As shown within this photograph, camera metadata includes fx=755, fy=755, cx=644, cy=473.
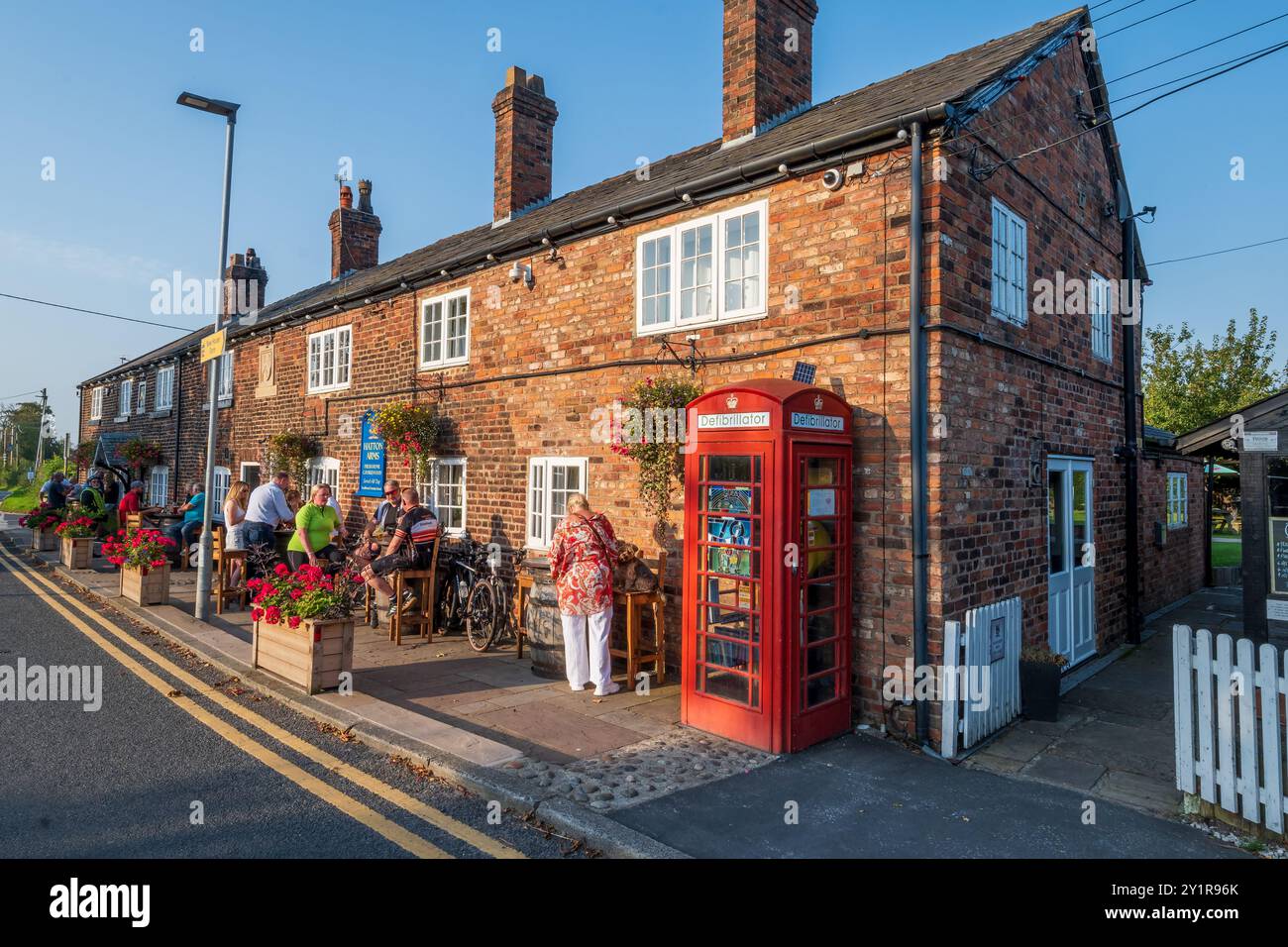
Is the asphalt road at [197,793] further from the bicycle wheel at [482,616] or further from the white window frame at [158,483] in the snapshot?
the white window frame at [158,483]

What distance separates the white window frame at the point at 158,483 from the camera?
75.9 ft

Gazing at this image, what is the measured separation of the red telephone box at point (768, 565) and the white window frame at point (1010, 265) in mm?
2438

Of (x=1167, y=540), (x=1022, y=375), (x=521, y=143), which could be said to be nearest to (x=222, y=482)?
(x=521, y=143)

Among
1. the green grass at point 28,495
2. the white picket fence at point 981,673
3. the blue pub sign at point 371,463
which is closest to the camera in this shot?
the white picket fence at point 981,673

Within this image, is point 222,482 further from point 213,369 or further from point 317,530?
point 317,530

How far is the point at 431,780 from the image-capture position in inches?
213

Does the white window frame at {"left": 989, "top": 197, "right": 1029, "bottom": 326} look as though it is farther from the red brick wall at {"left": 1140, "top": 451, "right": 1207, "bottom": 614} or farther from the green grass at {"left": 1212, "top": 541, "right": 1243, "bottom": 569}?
the green grass at {"left": 1212, "top": 541, "right": 1243, "bottom": 569}

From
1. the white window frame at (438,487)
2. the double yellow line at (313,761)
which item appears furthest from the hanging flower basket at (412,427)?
the double yellow line at (313,761)

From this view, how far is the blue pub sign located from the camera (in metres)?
13.4

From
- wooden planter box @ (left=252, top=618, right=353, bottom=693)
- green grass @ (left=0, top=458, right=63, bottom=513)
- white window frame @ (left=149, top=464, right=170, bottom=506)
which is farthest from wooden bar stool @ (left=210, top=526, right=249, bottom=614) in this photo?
green grass @ (left=0, top=458, right=63, bottom=513)

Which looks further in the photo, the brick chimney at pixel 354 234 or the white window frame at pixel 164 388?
the white window frame at pixel 164 388

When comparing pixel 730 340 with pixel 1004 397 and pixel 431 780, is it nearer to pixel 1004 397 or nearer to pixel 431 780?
pixel 1004 397

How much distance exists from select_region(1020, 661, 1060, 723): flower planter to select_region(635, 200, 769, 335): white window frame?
14.1ft
